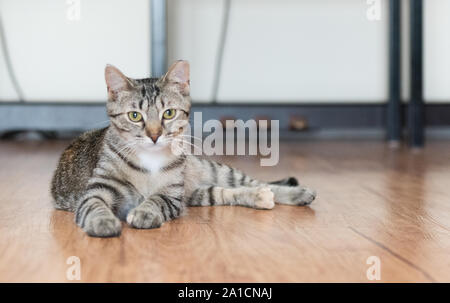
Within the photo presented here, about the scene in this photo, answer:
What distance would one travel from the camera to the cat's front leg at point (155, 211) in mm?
1212

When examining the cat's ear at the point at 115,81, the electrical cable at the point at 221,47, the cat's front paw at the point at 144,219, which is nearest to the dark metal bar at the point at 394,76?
the electrical cable at the point at 221,47

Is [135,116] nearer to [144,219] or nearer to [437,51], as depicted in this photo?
[144,219]

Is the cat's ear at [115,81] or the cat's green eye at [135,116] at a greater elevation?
the cat's ear at [115,81]

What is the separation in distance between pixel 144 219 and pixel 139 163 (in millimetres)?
179

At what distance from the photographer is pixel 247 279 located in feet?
2.85

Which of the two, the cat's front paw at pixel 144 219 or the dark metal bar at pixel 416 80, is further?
the dark metal bar at pixel 416 80

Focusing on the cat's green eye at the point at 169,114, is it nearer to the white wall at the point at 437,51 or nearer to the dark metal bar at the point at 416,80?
the dark metal bar at the point at 416,80

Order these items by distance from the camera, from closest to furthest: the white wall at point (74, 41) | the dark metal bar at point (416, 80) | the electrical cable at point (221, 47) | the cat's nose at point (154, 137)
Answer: the cat's nose at point (154, 137), the dark metal bar at point (416, 80), the white wall at point (74, 41), the electrical cable at point (221, 47)

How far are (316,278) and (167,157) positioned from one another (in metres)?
0.60

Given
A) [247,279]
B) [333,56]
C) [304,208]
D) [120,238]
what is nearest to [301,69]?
[333,56]

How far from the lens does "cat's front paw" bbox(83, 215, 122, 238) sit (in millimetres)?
1127

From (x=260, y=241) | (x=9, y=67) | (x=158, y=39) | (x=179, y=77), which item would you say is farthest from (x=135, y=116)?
(x=9, y=67)

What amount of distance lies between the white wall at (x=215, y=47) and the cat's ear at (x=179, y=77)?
1654mm

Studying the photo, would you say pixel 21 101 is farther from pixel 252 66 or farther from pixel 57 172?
pixel 57 172
